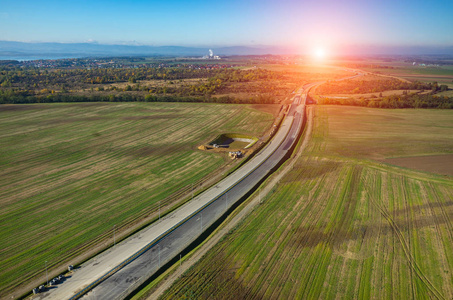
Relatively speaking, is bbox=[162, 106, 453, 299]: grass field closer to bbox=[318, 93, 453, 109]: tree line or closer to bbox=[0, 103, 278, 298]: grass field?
bbox=[0, 103, 278, 298]: grass field

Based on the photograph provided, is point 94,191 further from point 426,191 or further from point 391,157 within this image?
point 391,157

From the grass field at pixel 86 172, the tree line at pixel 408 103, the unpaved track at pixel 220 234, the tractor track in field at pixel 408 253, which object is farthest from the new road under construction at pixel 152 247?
the tree line at pixel 408 103

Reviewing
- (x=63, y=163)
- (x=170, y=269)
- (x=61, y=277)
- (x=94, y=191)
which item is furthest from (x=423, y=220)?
(x=63, y=163)

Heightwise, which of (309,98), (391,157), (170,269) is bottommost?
(170,269)

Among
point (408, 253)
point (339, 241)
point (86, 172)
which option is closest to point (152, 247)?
point (339, 241)

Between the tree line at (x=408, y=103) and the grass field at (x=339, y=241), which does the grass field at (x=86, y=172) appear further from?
the tree line at (x=408, y=103)

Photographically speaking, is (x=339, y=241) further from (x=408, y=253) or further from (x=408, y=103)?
(x=408, y=103)
